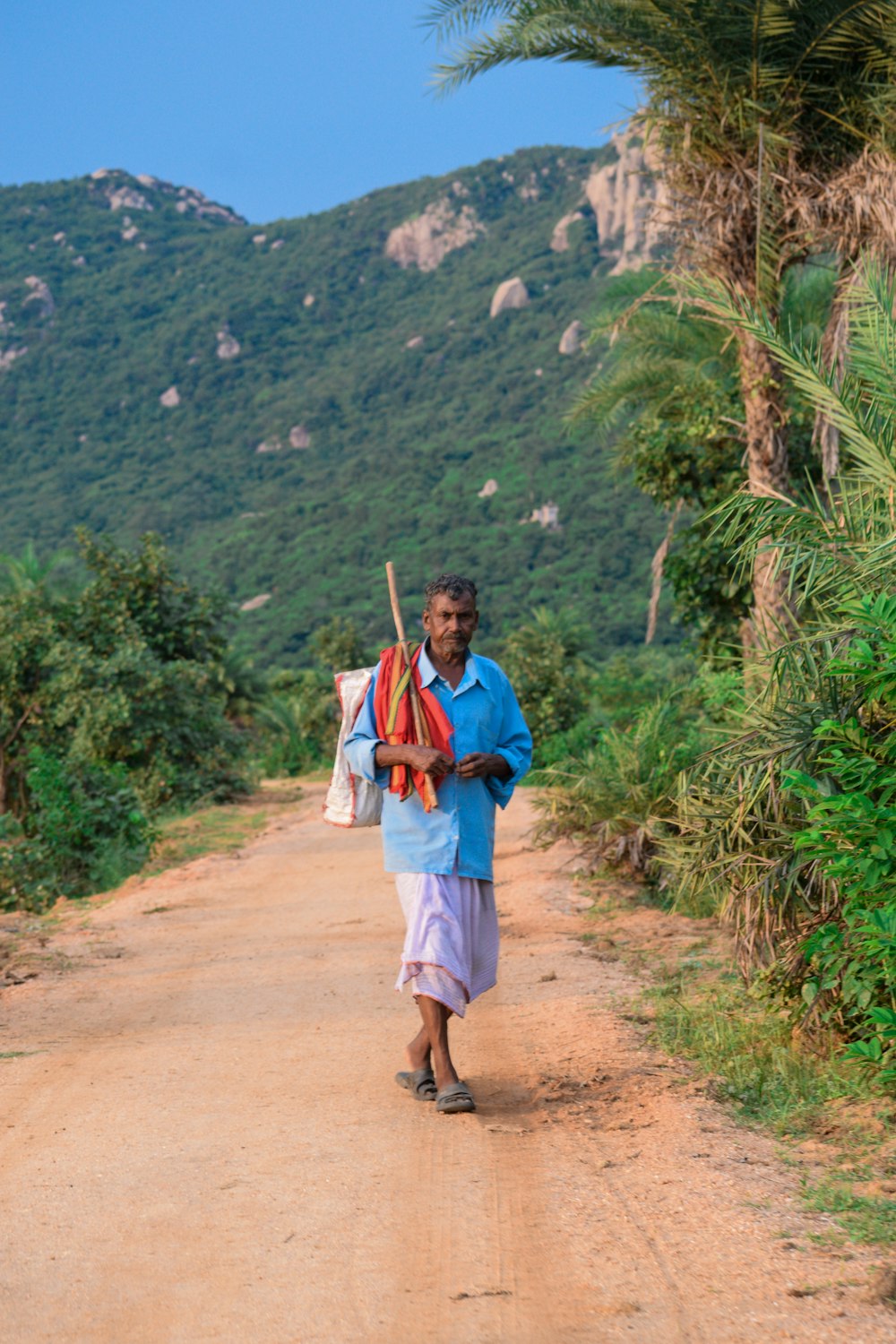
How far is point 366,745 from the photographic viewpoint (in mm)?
4555

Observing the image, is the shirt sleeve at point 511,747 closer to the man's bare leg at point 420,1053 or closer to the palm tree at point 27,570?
the man's bare leg at point 420,1053

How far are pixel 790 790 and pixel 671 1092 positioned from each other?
1165 millimetres

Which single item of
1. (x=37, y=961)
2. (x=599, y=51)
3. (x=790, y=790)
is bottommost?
(x=37, y=961)

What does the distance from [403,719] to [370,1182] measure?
156 cm

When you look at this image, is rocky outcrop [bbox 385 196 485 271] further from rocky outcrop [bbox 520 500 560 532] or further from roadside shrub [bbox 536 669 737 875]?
roadside shrub [bbox 536 669 737 875]

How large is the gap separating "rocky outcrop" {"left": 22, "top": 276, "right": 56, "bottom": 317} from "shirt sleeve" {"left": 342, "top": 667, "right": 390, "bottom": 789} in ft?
343

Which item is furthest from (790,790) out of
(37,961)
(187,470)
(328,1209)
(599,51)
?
(187,470)

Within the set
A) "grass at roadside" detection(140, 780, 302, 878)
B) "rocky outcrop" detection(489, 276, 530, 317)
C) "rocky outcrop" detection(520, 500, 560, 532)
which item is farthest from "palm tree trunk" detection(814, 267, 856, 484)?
"rocky outcrop" detection(489, 276, 530, 317)

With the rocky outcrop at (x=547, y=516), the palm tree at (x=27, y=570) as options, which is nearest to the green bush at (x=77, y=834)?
the palm tree at (x=27, y=570)

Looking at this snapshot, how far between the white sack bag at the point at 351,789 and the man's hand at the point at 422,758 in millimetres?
296

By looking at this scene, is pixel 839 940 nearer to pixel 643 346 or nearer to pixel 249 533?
pixel 643 346

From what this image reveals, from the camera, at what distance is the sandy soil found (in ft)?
9.46

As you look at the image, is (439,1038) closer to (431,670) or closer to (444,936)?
(444,936)

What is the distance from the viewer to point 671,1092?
4.60 metres
